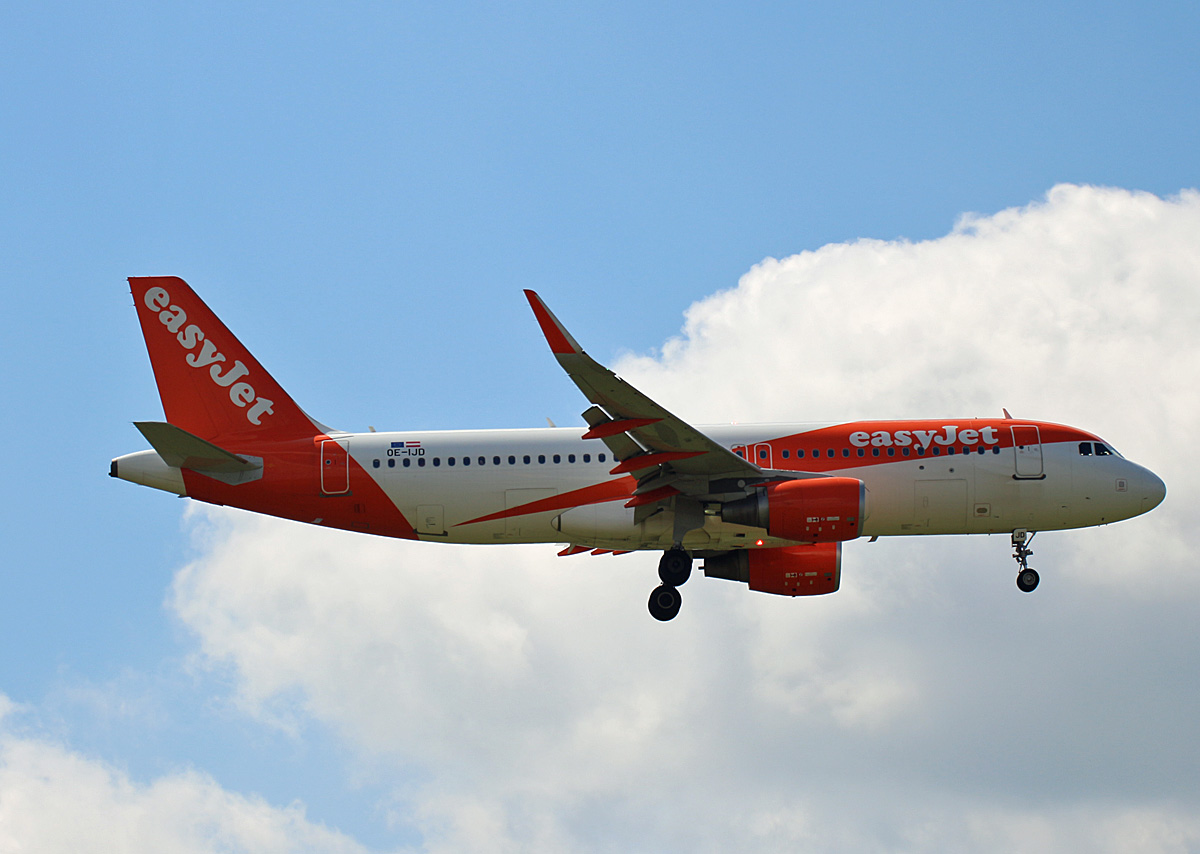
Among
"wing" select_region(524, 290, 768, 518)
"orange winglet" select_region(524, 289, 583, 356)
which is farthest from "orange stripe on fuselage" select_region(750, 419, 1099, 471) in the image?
"orange winglet" select_region(524, 289, 583, 356)

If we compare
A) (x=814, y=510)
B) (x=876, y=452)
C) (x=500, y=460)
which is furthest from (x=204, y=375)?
(x=876, y=452)

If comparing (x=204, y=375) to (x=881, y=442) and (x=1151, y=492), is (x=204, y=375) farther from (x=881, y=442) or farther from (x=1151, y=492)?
(x=1151, y=492)

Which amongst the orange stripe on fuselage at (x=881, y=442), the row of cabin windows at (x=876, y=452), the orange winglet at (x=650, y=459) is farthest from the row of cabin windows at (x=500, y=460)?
the orange stripe on fuselage at (x=881, y=442)

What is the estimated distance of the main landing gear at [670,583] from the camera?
3806cm

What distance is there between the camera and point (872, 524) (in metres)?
37.0

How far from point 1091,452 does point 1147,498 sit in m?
2.01

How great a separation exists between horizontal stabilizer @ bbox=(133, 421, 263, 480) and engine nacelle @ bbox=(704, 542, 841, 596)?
571 inches

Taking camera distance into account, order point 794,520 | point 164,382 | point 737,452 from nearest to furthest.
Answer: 1. point 794,520
2. point 737,452
3. point 164,382

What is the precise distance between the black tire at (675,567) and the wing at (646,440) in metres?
1.98

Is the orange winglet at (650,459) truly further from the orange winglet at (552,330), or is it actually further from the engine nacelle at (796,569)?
the engine nacelle at (796,569)

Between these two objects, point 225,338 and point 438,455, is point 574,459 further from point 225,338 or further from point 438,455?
point 225,338

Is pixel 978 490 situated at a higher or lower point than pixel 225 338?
lower

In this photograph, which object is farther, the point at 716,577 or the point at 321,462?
the point at 716,577

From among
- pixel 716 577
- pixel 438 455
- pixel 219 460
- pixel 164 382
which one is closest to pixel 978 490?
pixel 716 577
